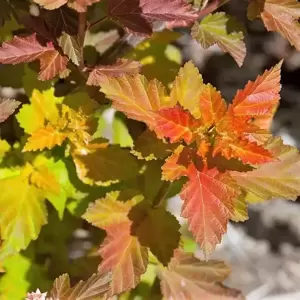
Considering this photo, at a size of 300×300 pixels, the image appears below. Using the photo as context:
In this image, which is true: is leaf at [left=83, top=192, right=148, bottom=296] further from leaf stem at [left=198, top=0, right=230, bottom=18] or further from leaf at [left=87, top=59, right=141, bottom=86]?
leaf stem at [left=198, top=0, right=230, bottom=18]

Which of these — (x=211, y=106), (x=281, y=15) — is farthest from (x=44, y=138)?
(x=281, y=15)

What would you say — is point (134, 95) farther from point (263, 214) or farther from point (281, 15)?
point (263, 214)

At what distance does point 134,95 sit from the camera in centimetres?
75

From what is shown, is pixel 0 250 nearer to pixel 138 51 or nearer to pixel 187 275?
pixel 187 275

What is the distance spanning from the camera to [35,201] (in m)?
0.92

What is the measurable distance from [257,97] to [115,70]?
229 mm

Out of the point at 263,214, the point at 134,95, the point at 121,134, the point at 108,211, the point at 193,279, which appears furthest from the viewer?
the point at 263,214

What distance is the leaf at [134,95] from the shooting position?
2.42 feet

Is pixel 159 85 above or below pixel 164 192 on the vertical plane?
above

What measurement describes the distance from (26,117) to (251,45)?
58 centimetres

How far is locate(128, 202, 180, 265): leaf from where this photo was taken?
0.84 metres

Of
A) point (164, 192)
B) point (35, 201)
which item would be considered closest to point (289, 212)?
point (164, 192)

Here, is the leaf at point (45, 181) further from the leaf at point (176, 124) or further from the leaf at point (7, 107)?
the leaf at point (176, 124)

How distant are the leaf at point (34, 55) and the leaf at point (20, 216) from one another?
23cm
